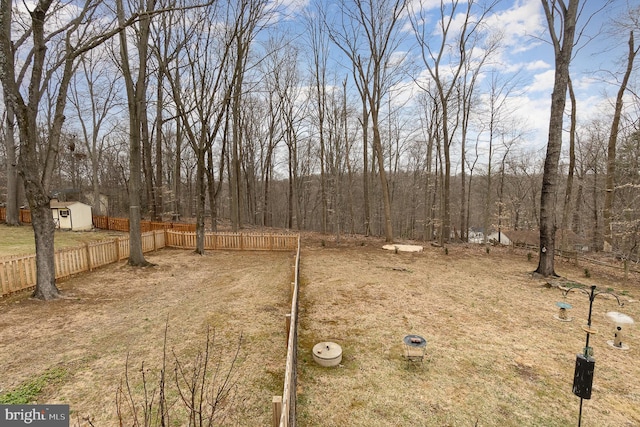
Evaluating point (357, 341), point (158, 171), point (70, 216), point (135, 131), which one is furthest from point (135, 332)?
point (70, 216)

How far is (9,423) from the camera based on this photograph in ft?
10.0

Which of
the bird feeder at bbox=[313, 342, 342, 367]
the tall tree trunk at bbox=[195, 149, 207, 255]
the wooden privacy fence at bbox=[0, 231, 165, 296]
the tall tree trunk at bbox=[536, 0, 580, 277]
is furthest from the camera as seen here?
the tall tree trunk at bbox=[195, 149, 207, 255]

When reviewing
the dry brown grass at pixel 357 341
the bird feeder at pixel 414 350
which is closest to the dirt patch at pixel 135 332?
the dry brown grass at pixel 357 341

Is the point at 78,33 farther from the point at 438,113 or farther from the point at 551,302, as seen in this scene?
the point at 438,113

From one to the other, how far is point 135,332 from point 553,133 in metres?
13.1

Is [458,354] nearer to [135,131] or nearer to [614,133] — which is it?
[135,131]

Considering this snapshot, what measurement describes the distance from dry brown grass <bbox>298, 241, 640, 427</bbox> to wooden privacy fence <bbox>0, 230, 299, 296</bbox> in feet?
19.1

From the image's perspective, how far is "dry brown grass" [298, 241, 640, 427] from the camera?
12.3ft

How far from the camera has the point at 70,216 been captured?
18812mm

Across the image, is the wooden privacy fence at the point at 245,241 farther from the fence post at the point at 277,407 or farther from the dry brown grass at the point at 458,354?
the fence post at the point at 277,407

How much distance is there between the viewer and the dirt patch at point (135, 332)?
3944 millimetres

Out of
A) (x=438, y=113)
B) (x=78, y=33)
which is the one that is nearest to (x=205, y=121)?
(x=78, y=33)

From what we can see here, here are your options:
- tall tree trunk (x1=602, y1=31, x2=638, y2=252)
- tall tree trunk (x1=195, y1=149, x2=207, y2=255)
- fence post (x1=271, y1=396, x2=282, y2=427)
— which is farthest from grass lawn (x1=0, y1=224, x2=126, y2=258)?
tall tree trunk (x1=602, y1=31, x2=638, y2=252)

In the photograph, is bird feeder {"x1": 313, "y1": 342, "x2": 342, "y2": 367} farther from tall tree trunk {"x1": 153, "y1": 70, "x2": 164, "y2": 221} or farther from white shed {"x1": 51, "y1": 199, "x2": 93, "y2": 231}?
white shed {"x1": 51, "y1": 199, "x2": 93, "y2": 231}
